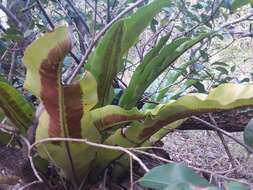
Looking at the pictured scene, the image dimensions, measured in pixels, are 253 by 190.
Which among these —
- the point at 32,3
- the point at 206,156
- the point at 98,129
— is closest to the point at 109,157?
the point at 98,129

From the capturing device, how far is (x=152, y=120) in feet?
2.04

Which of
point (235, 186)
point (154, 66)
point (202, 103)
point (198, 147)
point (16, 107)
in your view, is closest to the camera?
point (235, 186)

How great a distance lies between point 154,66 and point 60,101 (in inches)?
10.3

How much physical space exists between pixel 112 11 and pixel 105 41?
60 cm

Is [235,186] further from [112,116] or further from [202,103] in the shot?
[112,116]

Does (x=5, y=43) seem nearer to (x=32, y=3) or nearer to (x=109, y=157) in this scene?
→ (x=32, y=3)

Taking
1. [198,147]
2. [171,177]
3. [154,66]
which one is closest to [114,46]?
[154,66]

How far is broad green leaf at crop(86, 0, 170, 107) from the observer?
667mm

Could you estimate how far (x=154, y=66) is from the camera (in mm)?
766

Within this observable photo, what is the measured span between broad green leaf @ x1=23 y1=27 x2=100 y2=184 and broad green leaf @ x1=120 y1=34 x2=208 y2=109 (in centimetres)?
16

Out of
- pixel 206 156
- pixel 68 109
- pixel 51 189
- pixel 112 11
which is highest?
pixel 112 11

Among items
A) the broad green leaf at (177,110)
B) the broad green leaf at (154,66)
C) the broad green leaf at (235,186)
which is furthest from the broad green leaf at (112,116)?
the broad green leaf at (235,186)

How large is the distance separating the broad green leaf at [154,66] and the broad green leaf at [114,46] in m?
0.04

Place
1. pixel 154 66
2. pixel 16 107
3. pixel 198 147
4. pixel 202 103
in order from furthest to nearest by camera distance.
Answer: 1. pixel 198 147
2. pixel 154 66
3. pixel 16 107
4. pixel 202 103
